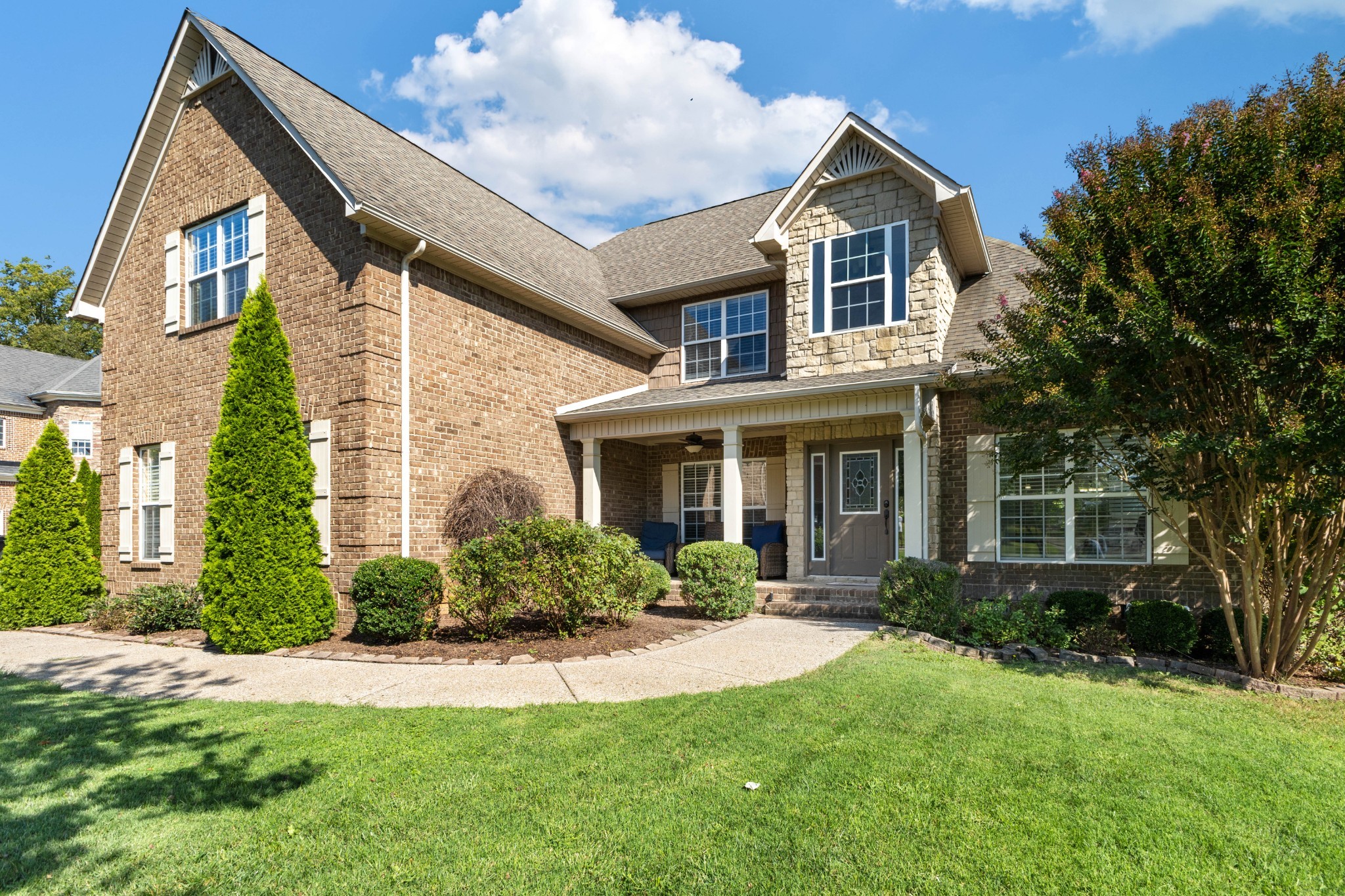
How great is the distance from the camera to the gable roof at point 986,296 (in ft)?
35.0

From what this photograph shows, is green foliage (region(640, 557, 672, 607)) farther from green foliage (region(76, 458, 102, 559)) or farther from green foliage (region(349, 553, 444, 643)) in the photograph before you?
green foliage (region(76, 458, 102, 559))

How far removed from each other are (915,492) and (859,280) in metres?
3.70

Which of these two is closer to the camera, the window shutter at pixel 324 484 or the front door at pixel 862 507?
the window shutter at pixel 324 484

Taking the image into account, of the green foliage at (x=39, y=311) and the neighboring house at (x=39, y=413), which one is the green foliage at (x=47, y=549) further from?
the green foliage at (x=39, y=311)

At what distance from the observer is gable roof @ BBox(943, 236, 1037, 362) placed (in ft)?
35.0

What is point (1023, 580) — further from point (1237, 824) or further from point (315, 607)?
point (315, 607)

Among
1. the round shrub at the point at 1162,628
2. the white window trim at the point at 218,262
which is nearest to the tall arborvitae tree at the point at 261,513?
the white window trim at the point at 218,262

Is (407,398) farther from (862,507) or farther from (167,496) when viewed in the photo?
(862,507)

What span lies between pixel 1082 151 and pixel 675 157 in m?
13.5

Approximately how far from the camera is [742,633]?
8.30 m

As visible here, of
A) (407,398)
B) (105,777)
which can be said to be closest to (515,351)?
(407,398)

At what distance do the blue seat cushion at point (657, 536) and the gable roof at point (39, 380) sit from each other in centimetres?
1934

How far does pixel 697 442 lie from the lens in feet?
41.2

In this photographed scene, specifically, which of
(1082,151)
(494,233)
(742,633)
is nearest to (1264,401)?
(1082,151)
